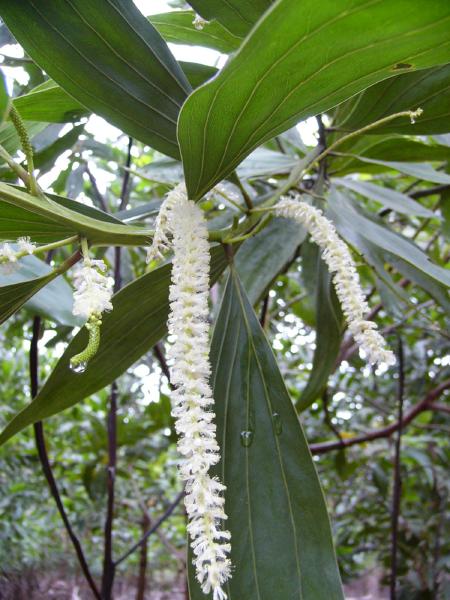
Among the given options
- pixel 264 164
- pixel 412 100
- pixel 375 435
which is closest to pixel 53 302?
pixel 264 164

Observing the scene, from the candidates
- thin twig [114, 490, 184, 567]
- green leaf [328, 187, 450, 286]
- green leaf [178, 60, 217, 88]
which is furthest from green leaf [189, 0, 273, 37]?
thin twig [114, 490, 184, 567]

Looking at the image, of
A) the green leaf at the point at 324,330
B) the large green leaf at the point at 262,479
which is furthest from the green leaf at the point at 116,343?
the green leaf at the point at 324,330

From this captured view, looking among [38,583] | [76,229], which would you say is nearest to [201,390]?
[76,229]

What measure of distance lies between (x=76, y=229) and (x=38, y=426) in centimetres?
54

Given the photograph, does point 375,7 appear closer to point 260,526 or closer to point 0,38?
point 260,526

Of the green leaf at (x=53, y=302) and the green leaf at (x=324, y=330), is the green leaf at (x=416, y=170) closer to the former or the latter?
the green leaf at (x=324, y=330)

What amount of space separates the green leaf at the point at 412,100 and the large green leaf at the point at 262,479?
0.96 ft

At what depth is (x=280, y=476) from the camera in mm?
636

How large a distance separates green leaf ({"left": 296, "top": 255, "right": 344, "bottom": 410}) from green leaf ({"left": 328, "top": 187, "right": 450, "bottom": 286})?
10 cm

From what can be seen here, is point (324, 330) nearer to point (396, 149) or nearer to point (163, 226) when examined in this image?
point (396, 149)

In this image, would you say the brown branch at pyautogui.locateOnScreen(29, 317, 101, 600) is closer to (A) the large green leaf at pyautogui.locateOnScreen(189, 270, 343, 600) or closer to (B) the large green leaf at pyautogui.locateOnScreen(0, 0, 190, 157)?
(A) the large green leaf at pyautogui.locateOnScreen(189, 270, 343, 600)

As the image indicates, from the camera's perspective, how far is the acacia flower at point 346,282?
530 mm

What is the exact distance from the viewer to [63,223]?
1.66 ft

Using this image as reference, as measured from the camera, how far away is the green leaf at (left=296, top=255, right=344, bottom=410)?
40.4 inches
